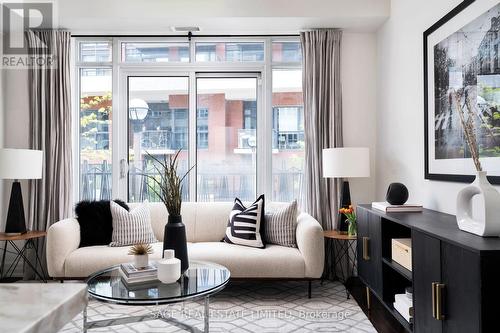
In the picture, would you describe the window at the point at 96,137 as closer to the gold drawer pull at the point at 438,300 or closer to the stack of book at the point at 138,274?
the stack of book at the point at 138,274

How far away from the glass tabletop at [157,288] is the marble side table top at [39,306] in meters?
1.39

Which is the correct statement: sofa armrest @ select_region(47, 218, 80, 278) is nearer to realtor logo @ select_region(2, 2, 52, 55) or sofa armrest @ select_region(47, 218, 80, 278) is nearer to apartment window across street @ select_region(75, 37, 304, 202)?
apartment window across street @ select_region(75, 37, 304, 202)

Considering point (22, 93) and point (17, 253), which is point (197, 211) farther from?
point (22, 93)

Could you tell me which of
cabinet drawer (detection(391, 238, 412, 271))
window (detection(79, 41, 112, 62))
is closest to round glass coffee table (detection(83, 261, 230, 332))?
cabinet drawer (detection(391, 238, 412, 271))

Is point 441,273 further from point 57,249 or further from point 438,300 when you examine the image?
point 57,249

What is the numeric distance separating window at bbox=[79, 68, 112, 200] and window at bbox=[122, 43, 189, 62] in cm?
30

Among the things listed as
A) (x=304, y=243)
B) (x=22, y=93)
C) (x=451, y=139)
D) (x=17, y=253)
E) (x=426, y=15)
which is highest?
(x=426, y=15)

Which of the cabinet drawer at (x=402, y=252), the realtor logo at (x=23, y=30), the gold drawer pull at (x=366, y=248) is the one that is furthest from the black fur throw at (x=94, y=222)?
the cabinet drawer at (x=402, y=252)

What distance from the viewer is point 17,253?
3832 mm

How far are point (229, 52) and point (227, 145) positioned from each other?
1.02 metres

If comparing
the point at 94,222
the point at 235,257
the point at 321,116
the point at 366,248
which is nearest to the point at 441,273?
the point at 366,248

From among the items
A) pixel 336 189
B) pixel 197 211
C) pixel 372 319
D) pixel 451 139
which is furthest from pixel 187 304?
pixel 451 139

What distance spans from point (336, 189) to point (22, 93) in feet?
11.2

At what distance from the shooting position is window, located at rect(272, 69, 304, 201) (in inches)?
159
